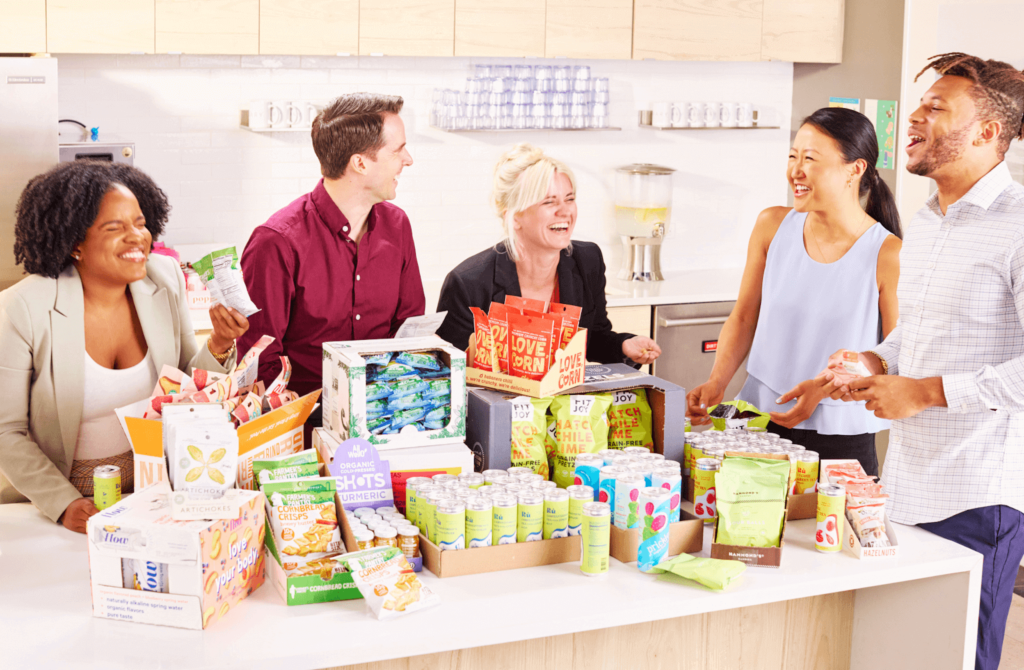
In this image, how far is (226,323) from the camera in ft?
7.86

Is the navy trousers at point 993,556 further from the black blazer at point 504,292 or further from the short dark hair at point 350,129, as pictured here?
the short dark hair at point 350,129

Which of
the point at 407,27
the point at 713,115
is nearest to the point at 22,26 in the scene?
the point at 407,27

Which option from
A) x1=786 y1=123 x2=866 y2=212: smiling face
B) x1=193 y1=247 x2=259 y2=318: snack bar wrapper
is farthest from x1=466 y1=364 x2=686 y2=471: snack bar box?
x1=786 y1=123 x2=866 y2=212: smiling face

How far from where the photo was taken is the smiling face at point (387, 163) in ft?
9.84

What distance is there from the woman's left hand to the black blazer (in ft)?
0.38

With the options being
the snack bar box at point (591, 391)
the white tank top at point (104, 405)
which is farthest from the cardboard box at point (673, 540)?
the white tank top at point (104, 405)

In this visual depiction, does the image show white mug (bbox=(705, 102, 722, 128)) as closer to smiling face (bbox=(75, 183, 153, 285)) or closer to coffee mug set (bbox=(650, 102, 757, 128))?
coffee mug set (bbox=(650, 102, 757, 128))

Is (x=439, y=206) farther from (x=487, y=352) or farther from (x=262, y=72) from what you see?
(x=487, y=352)

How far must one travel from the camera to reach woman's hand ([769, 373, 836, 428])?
2447 millimetres

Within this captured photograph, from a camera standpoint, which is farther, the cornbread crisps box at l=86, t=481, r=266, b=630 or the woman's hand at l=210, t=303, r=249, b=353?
the woman's hand at l=210, t=303, r=249, b=353

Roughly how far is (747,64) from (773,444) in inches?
148

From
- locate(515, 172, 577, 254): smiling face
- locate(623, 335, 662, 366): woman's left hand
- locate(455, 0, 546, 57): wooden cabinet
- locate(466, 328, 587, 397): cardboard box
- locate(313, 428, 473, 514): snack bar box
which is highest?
locate(455, 0, 546, 57): wooden cabinet

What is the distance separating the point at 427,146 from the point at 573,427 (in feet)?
9.98

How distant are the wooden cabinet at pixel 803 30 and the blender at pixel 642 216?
0.85 m
